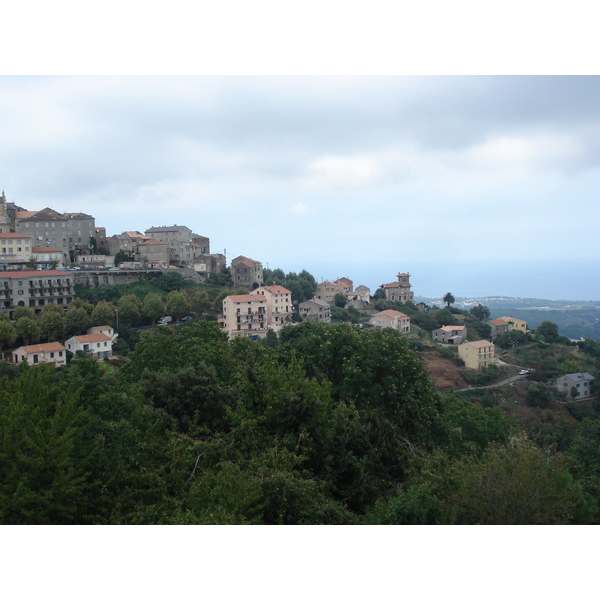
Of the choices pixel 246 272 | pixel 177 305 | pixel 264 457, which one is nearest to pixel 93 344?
pixel 177 305

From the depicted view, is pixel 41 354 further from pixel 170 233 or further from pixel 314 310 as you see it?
pixel 170 233

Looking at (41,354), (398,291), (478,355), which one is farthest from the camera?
(398,291)

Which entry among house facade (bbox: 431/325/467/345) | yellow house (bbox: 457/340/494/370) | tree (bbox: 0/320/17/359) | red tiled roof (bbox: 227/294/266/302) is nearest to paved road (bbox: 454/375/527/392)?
yellow house (bbox: 457/340/494/370)

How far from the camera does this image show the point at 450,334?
1291 inches

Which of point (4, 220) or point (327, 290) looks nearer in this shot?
point (4, 220)

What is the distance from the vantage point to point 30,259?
28.5 m

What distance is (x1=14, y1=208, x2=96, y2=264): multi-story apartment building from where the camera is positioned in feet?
102

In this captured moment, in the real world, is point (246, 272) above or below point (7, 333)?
above

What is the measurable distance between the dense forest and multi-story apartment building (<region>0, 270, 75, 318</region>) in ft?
67.3

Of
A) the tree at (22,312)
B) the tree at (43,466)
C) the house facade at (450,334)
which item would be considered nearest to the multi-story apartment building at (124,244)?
the tree at (22,312)

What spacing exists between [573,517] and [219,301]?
83.8 ft

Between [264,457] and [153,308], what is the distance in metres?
21.3

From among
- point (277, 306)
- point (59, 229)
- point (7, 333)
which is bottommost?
point (7, 333)

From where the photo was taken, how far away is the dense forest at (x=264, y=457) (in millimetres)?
4441
